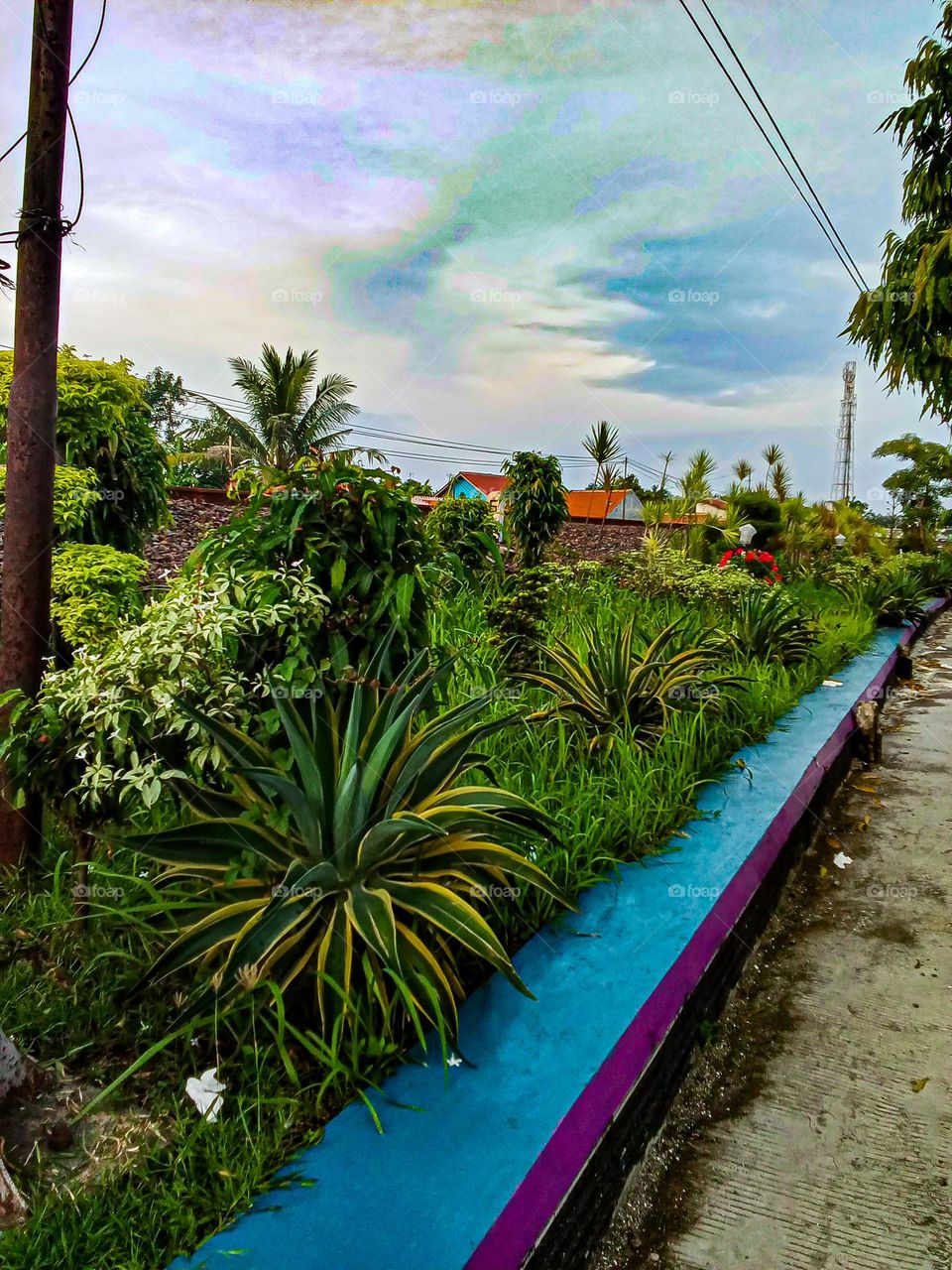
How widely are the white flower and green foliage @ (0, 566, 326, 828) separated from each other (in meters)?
0.66

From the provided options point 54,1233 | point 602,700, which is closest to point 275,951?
point 54,1233

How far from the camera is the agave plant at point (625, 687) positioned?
12.7 ft

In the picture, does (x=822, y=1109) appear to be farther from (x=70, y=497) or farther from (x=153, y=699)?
(x=70, y=497)

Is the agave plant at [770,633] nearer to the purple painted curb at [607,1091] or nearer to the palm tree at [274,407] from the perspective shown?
the purple painted curb at [607,1091]

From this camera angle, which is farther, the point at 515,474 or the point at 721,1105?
the point at 515,474

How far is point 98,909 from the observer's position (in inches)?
84.5

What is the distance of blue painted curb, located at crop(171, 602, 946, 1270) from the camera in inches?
49.1

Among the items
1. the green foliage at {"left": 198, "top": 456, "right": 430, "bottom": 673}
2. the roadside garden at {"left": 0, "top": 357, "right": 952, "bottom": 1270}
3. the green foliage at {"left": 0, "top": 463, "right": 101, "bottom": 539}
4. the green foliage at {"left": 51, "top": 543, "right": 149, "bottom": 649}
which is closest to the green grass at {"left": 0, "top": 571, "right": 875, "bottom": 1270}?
the roadside garden at {"left": 0, "top": 357, "right": 952, "bottom": 1270}

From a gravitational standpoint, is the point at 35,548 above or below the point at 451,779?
above

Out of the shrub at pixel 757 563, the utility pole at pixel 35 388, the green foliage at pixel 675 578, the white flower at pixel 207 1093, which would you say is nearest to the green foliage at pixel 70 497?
the utility pole at pixel 35 388

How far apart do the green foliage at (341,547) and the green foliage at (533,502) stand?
6.37 metres

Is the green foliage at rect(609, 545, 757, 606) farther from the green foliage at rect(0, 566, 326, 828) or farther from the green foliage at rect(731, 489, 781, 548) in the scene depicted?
the green foliage at rect(731, 489, 781, 548)

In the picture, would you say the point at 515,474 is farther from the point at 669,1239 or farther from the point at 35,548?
the point at 669,1239

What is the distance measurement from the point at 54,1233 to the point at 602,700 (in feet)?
10.1
